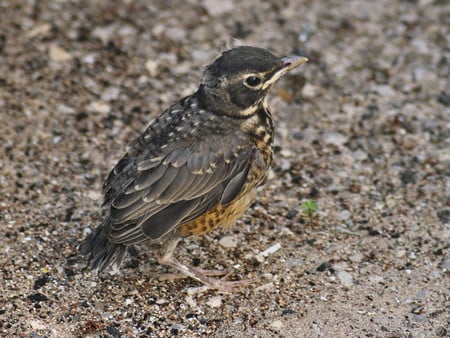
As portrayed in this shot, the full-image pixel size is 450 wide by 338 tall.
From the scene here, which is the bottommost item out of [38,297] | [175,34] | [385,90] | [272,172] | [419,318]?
[419,318]

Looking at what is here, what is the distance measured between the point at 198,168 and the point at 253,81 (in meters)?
0.68

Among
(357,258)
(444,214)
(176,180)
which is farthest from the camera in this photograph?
(444,214)

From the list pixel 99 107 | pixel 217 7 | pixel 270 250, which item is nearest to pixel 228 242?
pixel 270 250

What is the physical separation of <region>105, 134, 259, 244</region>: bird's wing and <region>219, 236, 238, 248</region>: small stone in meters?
0.70

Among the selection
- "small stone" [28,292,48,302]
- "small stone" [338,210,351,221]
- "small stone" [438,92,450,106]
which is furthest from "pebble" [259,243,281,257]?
"small stone" [438,92,450,106]

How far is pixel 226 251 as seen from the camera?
5.99 m

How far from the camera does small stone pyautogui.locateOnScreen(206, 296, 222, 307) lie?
5508 millimetres

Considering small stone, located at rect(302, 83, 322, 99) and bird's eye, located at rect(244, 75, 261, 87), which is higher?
bird's eye, located at rect(244, 75, 261, 87)

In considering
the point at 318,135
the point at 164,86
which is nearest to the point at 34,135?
the point at 164,86

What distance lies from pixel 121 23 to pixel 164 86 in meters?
1.14

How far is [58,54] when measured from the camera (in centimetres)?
795

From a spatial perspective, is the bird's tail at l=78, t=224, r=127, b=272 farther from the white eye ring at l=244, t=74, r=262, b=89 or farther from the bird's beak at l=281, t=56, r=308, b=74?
the bird's beak at l=281, t=56, r=308, b=74

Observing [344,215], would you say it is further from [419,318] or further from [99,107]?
[99,107]

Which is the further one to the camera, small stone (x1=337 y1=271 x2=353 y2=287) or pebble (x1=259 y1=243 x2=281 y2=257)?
pebble (x1=259 y1=243 x2=281 y2=257)
